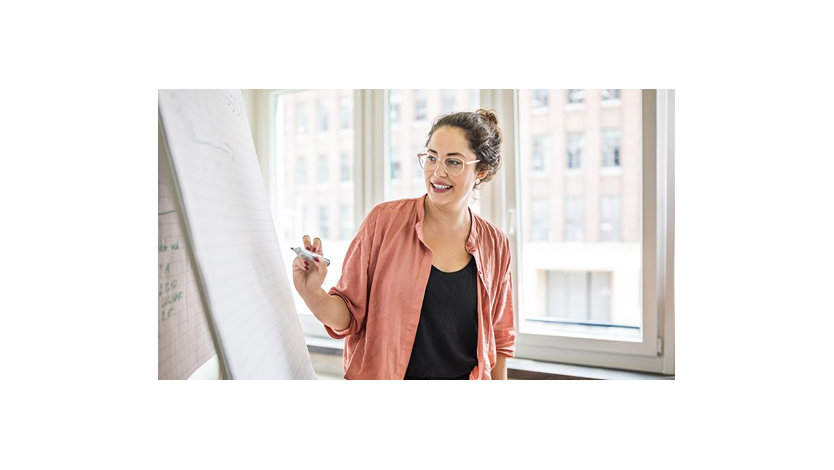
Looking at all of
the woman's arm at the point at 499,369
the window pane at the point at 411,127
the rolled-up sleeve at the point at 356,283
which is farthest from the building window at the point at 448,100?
the woman's arm at the point at 499,369

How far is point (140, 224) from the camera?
1074 mm

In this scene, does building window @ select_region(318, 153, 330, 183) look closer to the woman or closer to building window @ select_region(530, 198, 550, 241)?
the woman

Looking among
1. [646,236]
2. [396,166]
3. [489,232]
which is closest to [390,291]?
[489,232]

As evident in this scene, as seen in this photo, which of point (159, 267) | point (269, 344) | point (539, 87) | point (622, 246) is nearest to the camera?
point (159, 267)

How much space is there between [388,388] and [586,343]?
0.53 m

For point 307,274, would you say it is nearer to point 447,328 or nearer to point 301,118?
point 447,328

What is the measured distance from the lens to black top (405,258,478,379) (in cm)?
112

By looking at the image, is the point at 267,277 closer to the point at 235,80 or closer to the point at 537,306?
the point at 235,80

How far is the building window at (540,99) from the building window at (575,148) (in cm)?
11

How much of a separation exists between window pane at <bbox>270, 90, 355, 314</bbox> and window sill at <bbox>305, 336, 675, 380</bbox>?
0.25 m

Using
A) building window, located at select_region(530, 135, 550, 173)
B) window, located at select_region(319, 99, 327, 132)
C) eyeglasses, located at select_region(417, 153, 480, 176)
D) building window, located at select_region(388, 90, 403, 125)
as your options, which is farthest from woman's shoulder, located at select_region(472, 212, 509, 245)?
window, located at select_region(319, 99, 327, 132)

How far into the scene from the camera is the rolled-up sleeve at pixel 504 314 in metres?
1.20

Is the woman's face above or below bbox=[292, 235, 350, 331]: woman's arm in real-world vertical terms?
above

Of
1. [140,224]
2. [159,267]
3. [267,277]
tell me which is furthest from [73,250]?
[267,277]
